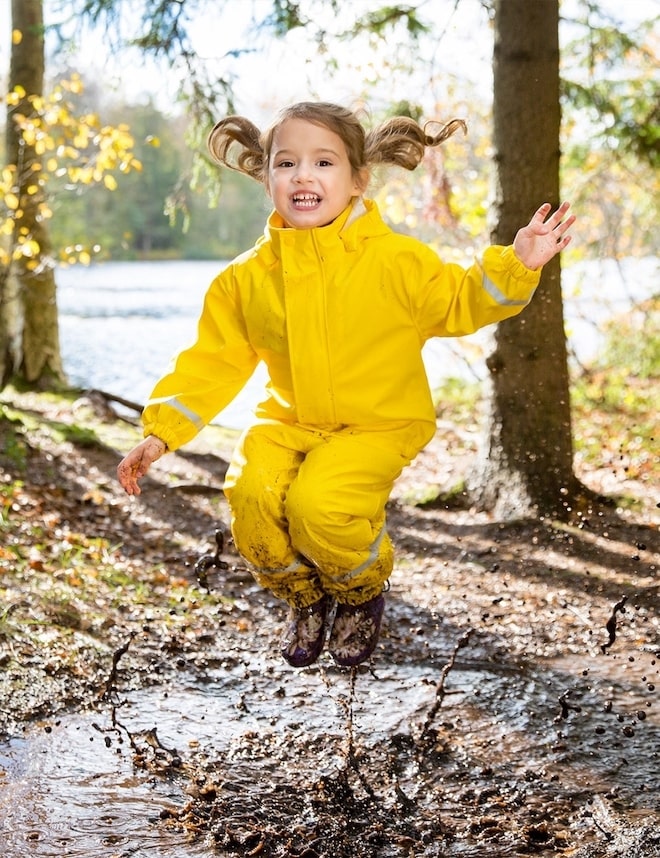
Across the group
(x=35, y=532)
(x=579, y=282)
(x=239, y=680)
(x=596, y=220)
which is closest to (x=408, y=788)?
→ (x=239, y=680)

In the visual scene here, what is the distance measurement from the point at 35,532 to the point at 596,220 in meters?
11.8

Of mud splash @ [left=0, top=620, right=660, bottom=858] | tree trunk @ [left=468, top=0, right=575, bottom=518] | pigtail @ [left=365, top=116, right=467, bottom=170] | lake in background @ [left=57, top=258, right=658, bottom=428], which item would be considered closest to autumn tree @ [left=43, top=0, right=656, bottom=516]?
tree trunk @ [left=468, top=0, right=575, bottom=518]

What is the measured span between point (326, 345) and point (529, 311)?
315 centimetres

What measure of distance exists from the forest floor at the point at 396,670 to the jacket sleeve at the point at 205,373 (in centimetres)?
90

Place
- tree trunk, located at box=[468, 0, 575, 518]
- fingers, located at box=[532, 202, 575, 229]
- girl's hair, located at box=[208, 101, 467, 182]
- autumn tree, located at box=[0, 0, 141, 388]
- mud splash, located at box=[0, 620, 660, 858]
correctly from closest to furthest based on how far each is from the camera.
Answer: fingers, located at box=[532, 202, 575, 229] < mud splash, located at box=[0, 620, 660, 858] < girl's hair, located at box=[208, 101, 467, 182] < tree trunk, located at box=[468, 0, 575, 518] < autumn tree, located at box=[0, 0, 141, 388]

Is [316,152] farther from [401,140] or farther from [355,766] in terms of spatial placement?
[355,766]

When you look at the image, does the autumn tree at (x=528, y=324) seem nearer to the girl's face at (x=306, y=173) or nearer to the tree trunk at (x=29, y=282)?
the girl's face at (x=306, y=173)

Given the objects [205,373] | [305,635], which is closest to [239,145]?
[205,373]

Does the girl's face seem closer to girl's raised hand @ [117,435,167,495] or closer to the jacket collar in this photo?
the jacket collar

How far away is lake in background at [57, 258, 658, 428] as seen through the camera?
1279cm

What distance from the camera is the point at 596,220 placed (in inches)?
593

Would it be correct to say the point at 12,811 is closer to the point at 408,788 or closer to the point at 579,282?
the point at 408,788

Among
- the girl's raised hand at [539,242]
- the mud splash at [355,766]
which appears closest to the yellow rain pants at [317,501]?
the mud splash at [355,766]

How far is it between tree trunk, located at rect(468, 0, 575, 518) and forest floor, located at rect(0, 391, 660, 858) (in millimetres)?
331
